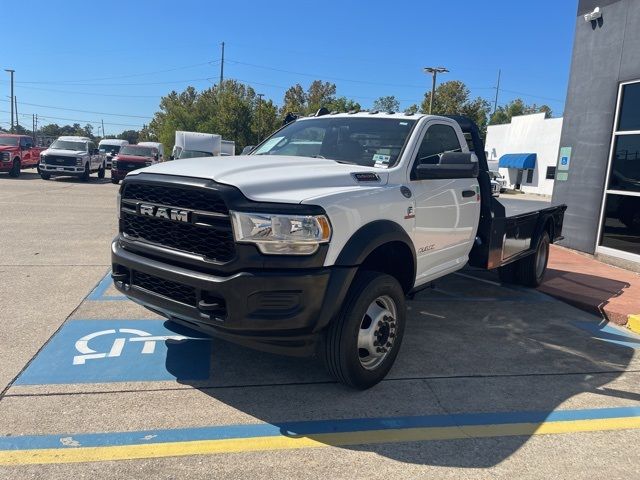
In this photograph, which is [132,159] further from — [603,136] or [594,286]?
[594,286]

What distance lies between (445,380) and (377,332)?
79 centimetres

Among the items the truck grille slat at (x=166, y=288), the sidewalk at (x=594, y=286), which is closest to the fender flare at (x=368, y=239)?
the truck grille slat at (x=166, y=288)

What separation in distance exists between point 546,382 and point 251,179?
295 cm

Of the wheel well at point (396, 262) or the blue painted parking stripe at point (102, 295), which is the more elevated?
the wheel well at point (396, 262)

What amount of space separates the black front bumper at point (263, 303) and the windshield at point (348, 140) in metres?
1.41

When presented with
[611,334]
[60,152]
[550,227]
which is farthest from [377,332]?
[60,152]

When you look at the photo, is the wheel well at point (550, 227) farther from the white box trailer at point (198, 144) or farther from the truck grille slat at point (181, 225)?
the white box trailer at point (198, 144)

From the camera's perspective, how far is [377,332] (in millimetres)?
3846

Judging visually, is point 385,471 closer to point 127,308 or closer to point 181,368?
point 181,368

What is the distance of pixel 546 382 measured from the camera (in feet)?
13.9

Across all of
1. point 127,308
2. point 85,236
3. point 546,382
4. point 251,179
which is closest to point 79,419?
point 251,179

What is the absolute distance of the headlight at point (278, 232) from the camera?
10.3ft

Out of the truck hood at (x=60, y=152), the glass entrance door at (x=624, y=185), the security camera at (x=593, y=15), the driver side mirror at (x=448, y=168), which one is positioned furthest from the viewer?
the truck hood at (x=60, y=152)

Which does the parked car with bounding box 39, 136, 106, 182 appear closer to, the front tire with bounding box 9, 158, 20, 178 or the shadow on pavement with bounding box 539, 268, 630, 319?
the front tire with bounding box 9, 158, 20, 178
